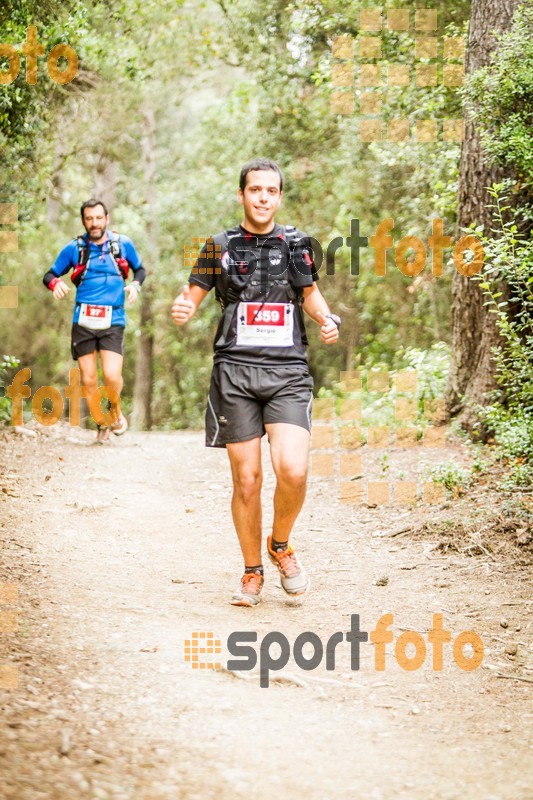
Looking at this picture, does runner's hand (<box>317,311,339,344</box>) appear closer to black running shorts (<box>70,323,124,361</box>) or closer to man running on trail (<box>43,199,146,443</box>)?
man running on trail (<box>43,199,146,443</box>)

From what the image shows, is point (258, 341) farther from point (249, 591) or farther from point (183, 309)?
point (249, 591)

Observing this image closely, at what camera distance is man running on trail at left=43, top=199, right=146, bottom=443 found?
9.05 metres

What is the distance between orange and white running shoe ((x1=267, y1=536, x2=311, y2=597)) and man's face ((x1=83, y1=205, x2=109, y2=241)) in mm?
5001

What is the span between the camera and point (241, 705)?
346 centimetres

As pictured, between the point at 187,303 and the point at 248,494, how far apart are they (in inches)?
42.7

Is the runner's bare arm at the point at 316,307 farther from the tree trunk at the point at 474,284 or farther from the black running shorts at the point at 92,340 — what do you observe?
the black running shorts at the point at 92,340

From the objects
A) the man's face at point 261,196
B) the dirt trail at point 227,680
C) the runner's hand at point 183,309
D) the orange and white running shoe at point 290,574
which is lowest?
the dirt trail at point 227,680

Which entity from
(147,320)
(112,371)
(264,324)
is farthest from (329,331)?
(147,320)

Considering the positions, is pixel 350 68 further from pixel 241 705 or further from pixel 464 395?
pixel 241 705

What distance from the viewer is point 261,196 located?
4.69 m

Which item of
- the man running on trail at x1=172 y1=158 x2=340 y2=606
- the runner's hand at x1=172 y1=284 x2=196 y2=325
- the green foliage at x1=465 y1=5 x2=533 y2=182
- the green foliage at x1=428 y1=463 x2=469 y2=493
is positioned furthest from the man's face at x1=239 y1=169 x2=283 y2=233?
the green foliage at x1=428 y1=463 x2=469 y2=493

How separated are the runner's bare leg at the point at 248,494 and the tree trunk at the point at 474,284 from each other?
138 inches

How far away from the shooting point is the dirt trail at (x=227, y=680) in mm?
2850

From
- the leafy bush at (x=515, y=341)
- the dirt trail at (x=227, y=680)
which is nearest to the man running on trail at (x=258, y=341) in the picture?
the dirt trail at (x=227, y=680)
